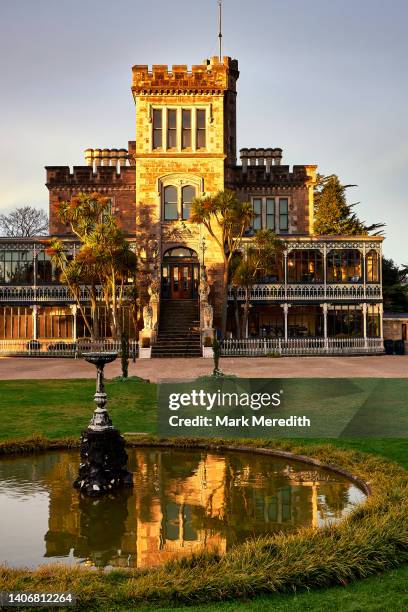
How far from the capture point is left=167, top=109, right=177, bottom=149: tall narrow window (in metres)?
45.4

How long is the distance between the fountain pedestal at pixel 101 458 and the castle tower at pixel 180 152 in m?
35.3

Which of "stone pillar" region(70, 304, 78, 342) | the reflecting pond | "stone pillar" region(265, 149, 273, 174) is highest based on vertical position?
"stone pillar" region(265, 149, 273, 174)

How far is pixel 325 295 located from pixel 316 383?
81.4 ft

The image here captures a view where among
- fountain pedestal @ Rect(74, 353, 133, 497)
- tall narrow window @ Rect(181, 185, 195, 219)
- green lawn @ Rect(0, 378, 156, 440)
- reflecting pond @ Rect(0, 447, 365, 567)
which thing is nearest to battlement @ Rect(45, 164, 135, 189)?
tall narrow window @ Rect(181, 185, 195, 219)

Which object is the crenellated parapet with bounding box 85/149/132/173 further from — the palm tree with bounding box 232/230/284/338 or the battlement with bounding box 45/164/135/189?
the palm tree with bounding box 232/230/284/338

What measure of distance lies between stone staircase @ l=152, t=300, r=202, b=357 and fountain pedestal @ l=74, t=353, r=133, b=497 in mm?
27839

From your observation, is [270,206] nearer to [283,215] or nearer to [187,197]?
[283,215]

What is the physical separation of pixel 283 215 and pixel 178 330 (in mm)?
14905

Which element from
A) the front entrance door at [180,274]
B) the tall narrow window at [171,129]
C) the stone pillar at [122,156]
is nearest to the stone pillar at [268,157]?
Result: the tall narrow window at [171,129]

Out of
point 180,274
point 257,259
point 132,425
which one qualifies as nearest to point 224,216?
point 257,259

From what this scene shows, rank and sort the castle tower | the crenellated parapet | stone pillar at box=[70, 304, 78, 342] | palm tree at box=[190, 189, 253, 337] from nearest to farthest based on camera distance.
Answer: palm tree at box=[190, 189, 253, 337] → stone pillar at box=[70, 304, 78, 342] → the castle tower → the crenellated parapet

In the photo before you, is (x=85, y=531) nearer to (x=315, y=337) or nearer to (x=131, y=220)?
(x=315, y=337)

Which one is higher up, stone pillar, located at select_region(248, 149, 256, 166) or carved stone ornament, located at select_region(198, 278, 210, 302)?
stone pillar, located at select_region(248, 149, 256, 166)

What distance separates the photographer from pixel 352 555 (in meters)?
6.11
